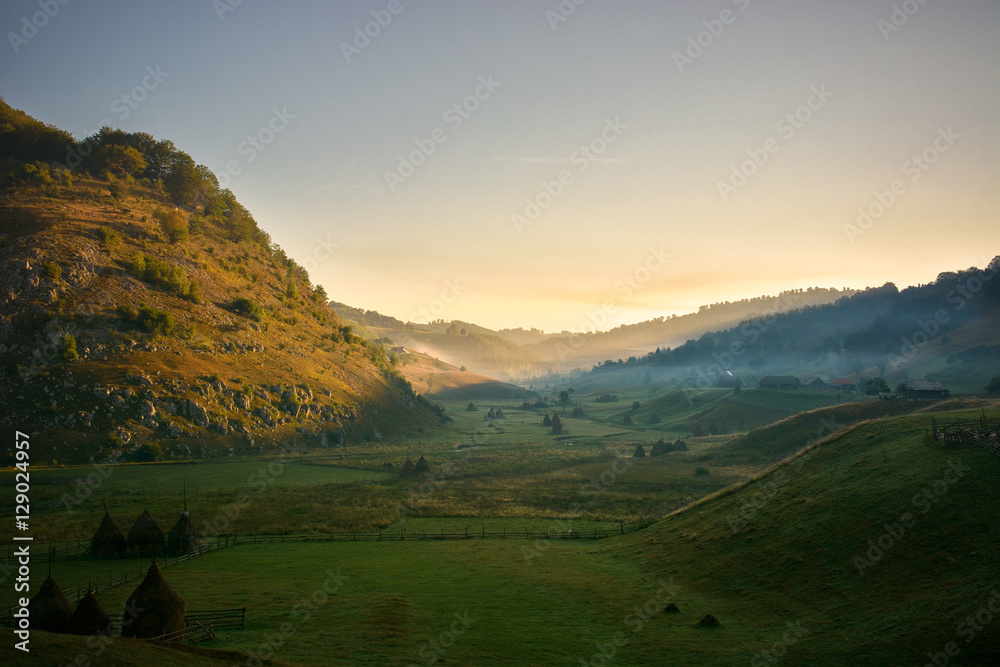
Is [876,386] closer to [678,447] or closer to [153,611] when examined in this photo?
[678,447]

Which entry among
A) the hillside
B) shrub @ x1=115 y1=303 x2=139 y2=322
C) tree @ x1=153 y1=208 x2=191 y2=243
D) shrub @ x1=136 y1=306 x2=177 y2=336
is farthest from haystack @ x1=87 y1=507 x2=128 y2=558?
tree @ x1=153 y1=208 x2=191 y2=243

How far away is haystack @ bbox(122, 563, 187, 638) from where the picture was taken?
2141cm

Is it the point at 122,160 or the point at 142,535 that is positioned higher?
the point at 122,160

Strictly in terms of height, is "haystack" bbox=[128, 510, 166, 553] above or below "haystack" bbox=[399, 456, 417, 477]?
above

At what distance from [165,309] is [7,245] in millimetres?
21122

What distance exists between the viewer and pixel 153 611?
858 inches

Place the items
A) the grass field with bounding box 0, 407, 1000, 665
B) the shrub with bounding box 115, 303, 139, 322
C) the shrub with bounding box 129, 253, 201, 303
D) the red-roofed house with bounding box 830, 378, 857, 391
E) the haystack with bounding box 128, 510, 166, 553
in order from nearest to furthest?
the grass field with bounding box 0, 407, 1000, 665 < the haystack with bounding box 128, 510, 166, 553 < the shrub with bounding box 115, 303, 139, 322 < the shrub with bounding box 129, 253, 201, 303 < the red-roofed house with bounding box 830, 378, 857, 391

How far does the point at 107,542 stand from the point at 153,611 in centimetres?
1976

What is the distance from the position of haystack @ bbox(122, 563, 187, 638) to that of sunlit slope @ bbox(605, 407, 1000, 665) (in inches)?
798

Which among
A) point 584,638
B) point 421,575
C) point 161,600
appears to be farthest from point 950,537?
point 161,600

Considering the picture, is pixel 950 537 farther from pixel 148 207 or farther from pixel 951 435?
pixel 148 207

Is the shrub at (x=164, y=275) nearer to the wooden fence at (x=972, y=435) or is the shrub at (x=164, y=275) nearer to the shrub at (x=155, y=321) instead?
the shrub at (x=155, y=321)

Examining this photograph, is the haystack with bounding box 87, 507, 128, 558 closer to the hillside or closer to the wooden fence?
the hillside

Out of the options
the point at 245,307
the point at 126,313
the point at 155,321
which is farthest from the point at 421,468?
the point at 245,307
